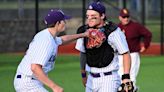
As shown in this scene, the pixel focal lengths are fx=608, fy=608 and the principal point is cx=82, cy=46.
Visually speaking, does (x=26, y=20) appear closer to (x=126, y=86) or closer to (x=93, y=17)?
(x=93, y=17)

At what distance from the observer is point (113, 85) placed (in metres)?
8.58

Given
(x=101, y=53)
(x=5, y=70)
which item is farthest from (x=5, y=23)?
(x=101, y=53)

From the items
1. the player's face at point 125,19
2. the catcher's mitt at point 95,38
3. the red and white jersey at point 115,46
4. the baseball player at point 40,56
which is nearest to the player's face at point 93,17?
the catcher's mitt at point 95,38

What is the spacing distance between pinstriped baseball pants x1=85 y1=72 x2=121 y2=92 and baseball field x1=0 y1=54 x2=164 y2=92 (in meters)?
6.41

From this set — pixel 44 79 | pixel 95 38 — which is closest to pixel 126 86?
pixel 95 38

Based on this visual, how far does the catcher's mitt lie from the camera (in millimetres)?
8469

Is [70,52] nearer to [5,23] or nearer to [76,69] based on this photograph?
[5,23]

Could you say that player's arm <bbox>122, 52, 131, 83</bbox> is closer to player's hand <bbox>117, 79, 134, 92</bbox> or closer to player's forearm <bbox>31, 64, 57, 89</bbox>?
player's hand <bbox>117, 79, 134, 92</bbox>

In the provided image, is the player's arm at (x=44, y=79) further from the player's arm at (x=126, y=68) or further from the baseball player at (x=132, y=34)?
the baseball player at (x=132, y=34)

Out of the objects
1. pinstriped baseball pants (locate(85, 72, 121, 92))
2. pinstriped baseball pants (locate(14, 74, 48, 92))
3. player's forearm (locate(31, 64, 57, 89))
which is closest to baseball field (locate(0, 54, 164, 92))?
pinstriped baseball pants (locate(85, 72, 121, 92))

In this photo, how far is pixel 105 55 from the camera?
28.1ft

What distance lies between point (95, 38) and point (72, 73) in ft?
36.0

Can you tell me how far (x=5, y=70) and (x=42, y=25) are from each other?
7.08 metres

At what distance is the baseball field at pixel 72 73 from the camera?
1574cm
